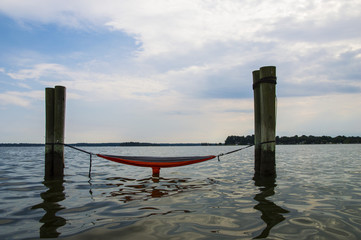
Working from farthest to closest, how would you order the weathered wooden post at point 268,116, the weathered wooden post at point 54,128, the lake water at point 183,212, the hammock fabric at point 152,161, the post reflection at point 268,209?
the hammock fabric at point 152,161 → the weathered wooden post at point 54,128 → the weathered wooden post at point 268,116 → the post reflection at point 268,209 → the lake water at point 183,212

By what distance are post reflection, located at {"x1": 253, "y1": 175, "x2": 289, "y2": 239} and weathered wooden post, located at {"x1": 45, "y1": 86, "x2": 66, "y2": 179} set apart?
6.97 m

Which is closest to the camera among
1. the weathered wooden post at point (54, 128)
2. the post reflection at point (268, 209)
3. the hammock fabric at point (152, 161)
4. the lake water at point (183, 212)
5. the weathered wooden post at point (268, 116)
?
the lake water at point (183, 212)

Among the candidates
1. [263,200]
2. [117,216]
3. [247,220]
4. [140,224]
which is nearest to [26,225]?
[117,216]

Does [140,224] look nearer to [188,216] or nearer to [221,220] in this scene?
[188,216]

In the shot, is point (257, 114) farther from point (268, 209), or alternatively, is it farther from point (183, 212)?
point (183, 212)

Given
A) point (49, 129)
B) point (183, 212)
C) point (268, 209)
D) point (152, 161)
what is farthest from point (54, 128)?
point (268, 209)

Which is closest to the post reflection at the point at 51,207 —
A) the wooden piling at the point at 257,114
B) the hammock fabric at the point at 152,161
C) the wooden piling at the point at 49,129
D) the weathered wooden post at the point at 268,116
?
the wooden piling at the point at 49,129

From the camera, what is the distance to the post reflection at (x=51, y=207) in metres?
4.20

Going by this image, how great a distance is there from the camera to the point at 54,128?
915 centimetres

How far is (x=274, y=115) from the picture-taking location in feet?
27.1

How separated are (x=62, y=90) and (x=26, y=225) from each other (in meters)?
5.76

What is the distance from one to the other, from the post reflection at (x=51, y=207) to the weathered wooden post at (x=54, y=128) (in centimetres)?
54

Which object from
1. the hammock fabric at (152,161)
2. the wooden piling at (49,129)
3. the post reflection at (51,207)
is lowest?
the post reflection at (51,207)

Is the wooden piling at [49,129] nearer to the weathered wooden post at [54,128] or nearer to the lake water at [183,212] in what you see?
the weathered wooden post at [54,128]
